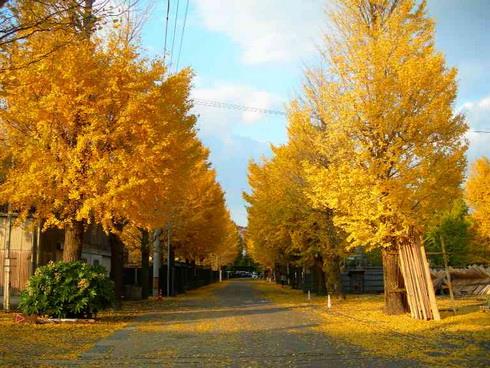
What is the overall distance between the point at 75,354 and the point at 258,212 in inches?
924

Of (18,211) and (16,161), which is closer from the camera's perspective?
(16,161)

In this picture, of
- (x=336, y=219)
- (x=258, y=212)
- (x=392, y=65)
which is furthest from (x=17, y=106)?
(x=258, y=212)

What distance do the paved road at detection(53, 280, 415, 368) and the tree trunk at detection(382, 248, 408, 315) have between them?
2.40 metres

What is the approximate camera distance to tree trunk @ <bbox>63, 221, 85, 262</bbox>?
17969mm

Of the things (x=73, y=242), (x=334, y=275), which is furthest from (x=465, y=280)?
(x=73, y=242)

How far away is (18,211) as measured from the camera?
1864 cm

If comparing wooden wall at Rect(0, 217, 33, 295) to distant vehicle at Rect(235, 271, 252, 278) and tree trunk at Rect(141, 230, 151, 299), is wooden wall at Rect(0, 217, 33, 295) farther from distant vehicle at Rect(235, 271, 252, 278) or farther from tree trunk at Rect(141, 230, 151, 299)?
distant vehicle at Rect(235, 271, 252, 278)

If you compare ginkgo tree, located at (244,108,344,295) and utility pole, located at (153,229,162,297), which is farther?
utility pole, located at (153,229,162,297)

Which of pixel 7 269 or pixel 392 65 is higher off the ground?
pixel 392 65

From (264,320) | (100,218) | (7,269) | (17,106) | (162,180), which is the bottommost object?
(264,320)

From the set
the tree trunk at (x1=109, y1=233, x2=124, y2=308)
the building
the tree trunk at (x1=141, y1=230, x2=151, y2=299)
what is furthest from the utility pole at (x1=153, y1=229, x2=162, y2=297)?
the building

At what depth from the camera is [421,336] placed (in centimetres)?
1249

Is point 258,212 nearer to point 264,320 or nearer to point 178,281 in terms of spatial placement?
point 178,281

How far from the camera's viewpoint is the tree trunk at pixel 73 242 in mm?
17969
